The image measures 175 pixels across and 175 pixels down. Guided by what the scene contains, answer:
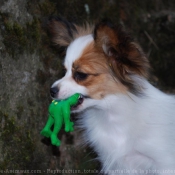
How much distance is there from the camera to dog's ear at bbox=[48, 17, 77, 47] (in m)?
4.48

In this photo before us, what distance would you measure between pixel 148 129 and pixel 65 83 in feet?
3.14

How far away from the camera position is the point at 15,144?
14.8 feet

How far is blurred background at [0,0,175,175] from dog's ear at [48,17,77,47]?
32cm

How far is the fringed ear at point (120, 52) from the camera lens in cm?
373

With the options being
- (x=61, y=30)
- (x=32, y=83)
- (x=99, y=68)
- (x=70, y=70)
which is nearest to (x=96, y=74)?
(x=99, y=68)

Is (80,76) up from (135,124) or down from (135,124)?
up

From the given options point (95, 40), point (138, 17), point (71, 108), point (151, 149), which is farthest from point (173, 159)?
point (138, 17)

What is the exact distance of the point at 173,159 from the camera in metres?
4.21

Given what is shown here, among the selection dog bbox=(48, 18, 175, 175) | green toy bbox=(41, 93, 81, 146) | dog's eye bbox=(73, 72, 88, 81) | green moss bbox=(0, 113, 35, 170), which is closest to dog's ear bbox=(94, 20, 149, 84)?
dog bbox=(48, 18, 175, 175)

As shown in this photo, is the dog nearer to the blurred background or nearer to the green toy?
the green toy

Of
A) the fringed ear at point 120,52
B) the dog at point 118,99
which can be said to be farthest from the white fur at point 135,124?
the fringed ear at point 120,52

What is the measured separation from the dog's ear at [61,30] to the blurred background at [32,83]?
12.5 inches

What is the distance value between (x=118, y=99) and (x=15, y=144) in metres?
1.22

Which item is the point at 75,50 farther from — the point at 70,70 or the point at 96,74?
the point at 96,74
